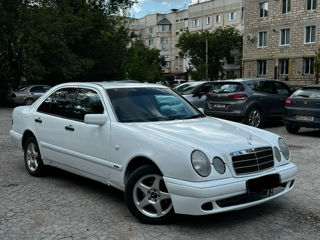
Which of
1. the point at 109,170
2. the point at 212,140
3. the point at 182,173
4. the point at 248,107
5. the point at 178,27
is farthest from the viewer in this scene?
the point at 178,27

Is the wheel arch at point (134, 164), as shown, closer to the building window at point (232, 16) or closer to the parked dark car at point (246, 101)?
the parked dark car at point (246, 101)

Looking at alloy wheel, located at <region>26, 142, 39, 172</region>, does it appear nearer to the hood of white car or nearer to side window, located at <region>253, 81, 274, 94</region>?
the hood of white car

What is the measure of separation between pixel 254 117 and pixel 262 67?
1238 inches

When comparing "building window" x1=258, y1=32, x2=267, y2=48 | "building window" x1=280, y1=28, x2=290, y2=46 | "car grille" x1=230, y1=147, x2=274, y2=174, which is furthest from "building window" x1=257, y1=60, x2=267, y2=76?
"car grille" x1=230, y1=147, x2=274, y2=174

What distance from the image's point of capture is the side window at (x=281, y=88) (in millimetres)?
13562

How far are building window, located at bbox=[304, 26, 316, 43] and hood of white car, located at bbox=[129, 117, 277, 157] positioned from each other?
35.8m

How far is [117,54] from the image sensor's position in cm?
3284

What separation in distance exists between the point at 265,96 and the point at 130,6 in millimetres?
23014

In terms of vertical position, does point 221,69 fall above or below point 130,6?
below

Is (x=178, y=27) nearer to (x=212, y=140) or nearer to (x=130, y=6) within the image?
(x=130, y=6)

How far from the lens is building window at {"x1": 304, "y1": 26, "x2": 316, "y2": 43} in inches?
1471

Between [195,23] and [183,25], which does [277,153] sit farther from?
[183,25]

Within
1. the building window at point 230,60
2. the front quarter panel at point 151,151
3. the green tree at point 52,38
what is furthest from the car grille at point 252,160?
the building window at point 230,60

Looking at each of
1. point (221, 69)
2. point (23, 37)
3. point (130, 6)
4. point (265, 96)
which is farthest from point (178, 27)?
point (265, 96)
